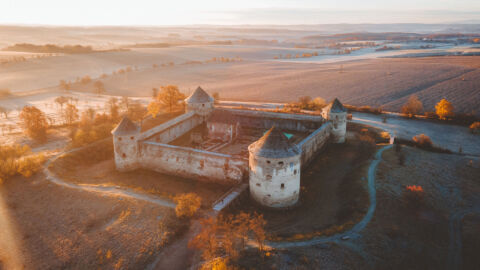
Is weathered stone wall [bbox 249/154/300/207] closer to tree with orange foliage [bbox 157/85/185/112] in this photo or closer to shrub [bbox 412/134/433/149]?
shrub [bbox 412/134/433/149]

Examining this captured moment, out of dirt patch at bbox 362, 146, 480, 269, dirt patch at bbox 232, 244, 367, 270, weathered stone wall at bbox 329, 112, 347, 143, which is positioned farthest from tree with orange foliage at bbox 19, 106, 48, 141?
dirt patch at bbox 362, 146, 480, 269

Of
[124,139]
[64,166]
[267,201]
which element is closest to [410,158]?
[267,201]

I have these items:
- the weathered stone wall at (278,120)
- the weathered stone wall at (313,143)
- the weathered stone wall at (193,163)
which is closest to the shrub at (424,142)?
the weathered stone wall at (313,143)

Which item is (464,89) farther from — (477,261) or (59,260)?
(59,260)

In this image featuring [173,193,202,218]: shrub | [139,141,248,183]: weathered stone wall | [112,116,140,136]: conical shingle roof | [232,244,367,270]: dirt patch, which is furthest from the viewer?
[112,116,140,136]: conical shingle roof

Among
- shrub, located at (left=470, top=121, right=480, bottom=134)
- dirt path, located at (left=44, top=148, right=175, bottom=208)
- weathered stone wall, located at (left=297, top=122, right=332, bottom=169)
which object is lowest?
dirt path, located at (left=44, top=148, right=175, bottom=208)
